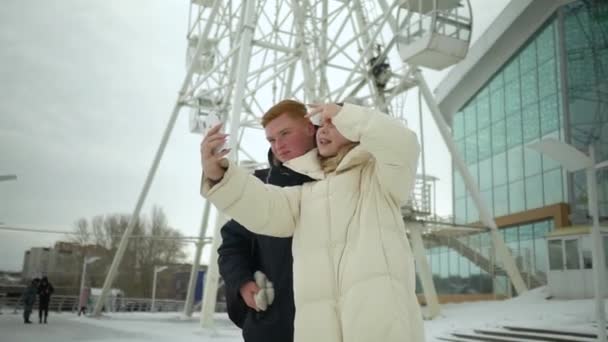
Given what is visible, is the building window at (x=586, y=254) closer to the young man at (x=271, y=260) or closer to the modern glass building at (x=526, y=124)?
the modern glass building at (x=526, y=124)

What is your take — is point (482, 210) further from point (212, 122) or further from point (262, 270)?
point (212, 122)

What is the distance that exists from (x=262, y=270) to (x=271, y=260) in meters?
0.08

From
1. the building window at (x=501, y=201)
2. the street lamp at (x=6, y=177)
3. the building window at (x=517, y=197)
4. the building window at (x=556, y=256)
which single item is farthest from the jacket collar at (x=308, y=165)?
the building window at (x=501, y=201)

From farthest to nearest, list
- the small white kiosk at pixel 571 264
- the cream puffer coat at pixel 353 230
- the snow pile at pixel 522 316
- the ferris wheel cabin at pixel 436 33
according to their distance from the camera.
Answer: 1. the small white kiosk at pixel 571 264
2. the ferris wheel cabin at pixel 436 33
3. the snow pile at pixel 522 316
4. the cream puffer coat at pixel 353 230

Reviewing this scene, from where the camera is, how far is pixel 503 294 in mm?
22047

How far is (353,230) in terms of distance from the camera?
1.71m

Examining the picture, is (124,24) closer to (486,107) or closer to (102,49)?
(102,49)

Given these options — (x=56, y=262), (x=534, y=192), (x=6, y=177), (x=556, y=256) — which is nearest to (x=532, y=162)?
(x=534, y=192)

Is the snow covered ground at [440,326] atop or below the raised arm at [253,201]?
below

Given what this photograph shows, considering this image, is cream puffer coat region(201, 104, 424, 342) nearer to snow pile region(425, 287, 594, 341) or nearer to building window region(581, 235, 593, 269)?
snow pile region(425, 287, 594, 341)

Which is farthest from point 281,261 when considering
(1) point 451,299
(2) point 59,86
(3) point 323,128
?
(1) point 451,299

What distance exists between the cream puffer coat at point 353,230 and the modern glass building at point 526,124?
1693 cm

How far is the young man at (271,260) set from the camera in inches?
75.5

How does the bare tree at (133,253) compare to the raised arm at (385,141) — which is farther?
the bare tree at (133,253)
